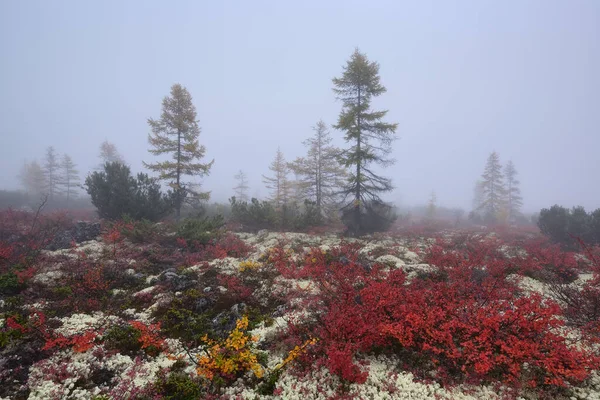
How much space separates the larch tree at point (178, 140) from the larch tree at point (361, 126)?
11.2 m

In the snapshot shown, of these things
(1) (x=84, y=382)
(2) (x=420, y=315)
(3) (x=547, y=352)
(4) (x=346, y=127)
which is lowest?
(1) (x=84, y=382)

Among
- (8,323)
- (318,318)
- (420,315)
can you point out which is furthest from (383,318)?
(8,323)

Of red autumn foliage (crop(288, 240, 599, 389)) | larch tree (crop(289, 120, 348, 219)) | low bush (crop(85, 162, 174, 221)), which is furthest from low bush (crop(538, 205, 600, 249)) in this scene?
low bush (crop(85, 162, 174, 221))

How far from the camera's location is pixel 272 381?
5422 millimetres

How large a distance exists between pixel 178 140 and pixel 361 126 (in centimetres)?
1448

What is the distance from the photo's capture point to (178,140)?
70.5ft

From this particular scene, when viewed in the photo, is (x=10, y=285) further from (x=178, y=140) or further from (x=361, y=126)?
(x=361, y=126)

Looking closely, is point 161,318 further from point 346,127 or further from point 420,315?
point 346,127

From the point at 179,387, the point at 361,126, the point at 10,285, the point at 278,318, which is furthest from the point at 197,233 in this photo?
the point at 361,126

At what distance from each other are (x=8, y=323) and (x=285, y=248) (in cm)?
1063

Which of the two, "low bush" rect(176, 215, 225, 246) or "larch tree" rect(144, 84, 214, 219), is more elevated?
"larch tree" rect(144, 84, 214, 219)

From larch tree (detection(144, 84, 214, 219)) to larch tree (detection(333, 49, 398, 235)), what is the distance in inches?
440

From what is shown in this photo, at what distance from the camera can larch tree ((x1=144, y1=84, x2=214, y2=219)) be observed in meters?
21.1

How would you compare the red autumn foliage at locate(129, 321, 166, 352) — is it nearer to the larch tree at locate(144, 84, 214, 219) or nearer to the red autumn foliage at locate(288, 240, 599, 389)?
the red autumn foliage at locate(288, 240, 599, 389)
